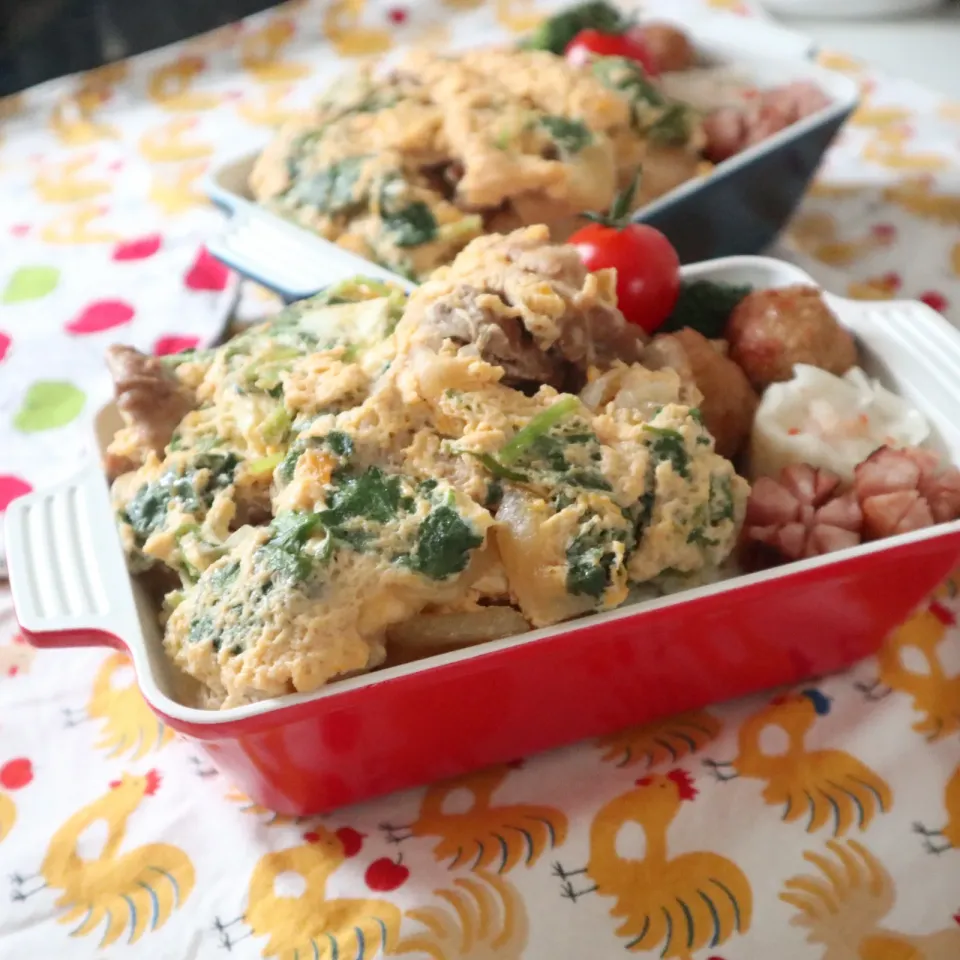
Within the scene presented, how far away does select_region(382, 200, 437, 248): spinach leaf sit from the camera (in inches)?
48.2

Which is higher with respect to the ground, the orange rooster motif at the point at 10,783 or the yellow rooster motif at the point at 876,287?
the yellow rooster motif at the point at 876,287

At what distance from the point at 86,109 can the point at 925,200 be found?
5.33 feet

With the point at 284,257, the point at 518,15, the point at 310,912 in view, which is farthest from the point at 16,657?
the point at 518,15

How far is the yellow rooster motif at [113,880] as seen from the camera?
0.80m

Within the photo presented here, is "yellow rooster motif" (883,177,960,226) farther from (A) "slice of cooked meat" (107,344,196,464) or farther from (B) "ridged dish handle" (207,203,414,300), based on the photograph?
(A) "slice of cooked meat" (107,344,196,464)

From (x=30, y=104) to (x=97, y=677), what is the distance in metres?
1.53

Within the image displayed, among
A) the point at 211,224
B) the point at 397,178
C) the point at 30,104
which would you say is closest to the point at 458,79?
the point at 397,178

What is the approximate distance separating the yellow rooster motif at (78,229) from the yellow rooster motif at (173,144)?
0.64 feet

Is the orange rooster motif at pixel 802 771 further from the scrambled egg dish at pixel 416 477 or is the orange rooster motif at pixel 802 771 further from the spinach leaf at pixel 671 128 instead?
the spinach leaf at pixel 671 128

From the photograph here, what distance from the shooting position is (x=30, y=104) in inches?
79.7

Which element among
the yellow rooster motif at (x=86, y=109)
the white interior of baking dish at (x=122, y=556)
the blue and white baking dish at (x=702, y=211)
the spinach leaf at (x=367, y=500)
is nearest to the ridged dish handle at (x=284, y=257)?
the blue and white baking dish at (x=702, y=211)

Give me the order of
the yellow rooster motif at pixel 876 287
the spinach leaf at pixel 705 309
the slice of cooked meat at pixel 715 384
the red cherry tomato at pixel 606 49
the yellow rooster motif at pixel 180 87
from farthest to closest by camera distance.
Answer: the yellow rooster motif at pixel 180 87
the red cherry tomato at pixel 606 49
the yellow rooster motif at pixel 876 287
the spinach leaf at pixel 705 309
the slice of cooked meat at pixel 715 384

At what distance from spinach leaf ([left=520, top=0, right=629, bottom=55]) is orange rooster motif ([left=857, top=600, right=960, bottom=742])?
108 centimetres

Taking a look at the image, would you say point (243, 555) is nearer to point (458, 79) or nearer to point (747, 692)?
point (747, 692)
